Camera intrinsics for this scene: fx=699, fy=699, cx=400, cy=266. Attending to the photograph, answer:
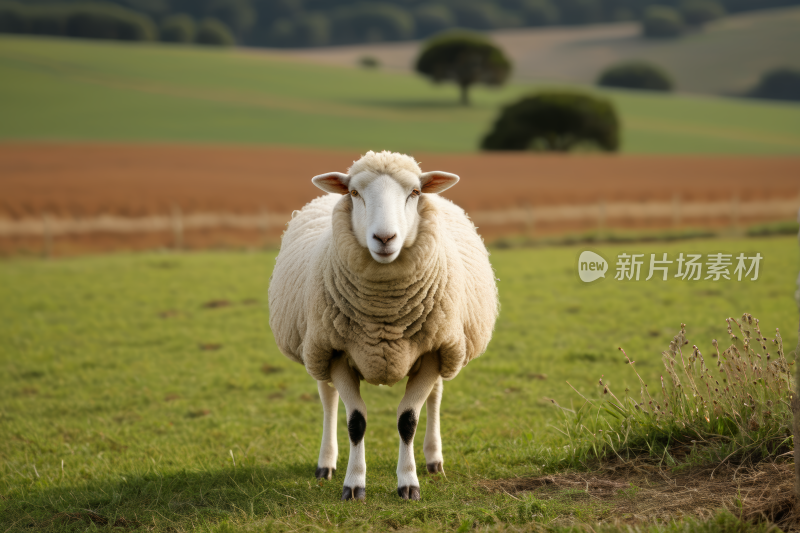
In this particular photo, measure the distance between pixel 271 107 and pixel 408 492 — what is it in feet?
200

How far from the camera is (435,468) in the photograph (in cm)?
532

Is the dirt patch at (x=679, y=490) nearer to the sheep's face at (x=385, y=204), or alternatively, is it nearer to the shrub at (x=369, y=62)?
the sheep's face at (x=385, y=204)

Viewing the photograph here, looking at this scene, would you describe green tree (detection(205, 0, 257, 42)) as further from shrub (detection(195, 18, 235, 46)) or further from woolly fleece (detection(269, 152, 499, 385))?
woolly fleece (detection(269, 152, 499, 385))

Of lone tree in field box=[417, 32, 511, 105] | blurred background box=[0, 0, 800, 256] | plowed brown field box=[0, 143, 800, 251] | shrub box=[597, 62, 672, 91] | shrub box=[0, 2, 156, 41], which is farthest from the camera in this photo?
shrub box=[0, 2, 156, 41]

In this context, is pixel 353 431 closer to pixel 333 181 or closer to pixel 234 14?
pixel 333 181

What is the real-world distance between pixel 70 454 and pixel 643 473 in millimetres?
4822

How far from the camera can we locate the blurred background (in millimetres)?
24375

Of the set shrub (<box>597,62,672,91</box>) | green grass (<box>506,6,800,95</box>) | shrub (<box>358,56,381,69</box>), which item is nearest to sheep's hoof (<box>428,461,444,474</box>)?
green grass (<box>506,6,800,95</box>)

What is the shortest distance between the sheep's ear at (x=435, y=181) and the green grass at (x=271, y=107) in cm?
4324

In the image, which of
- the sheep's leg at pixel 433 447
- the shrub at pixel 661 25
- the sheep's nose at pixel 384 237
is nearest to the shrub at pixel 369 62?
the shrub at pixel 661 25

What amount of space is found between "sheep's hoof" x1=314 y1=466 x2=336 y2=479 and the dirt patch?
123cm

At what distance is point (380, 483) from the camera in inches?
199

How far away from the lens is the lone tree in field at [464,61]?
68312mm

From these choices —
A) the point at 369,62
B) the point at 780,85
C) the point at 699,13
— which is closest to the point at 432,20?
the point at 369,62
